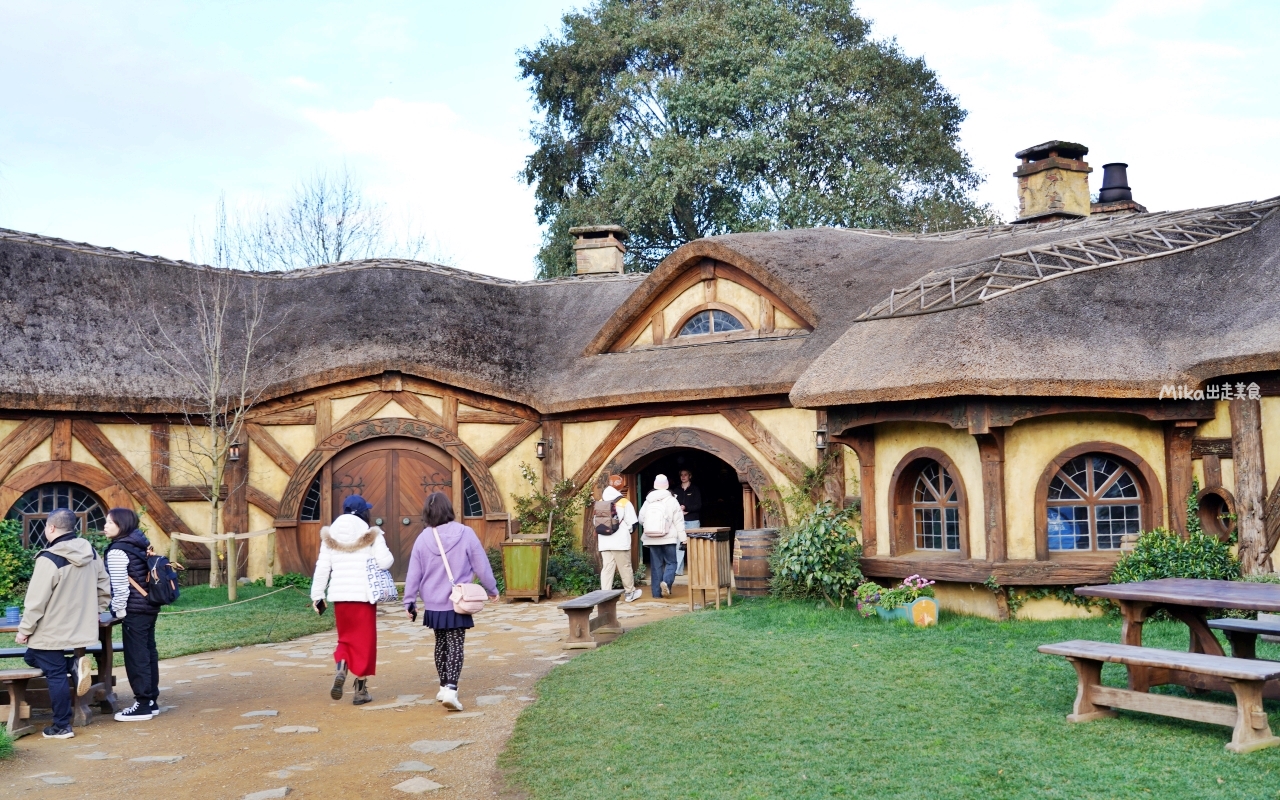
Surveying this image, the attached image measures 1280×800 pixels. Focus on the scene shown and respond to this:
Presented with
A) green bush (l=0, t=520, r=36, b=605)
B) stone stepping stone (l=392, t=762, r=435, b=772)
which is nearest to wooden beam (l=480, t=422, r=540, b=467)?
green bush (l=0, t=520, r=36, b=605)

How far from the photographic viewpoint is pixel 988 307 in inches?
434

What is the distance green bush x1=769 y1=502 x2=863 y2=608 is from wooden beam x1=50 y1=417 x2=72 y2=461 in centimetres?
911

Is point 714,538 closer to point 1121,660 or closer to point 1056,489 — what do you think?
point 1056,489

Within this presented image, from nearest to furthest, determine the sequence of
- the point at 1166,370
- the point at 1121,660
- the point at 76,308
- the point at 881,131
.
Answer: the point at 1121,660
the point at 1166,370
the point at 76,308
the point at 881,131

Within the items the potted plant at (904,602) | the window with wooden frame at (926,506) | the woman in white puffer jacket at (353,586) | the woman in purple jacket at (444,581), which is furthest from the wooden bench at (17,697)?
the window with wooden frame at (926,506)

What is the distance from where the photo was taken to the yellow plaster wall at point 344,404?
15750 millimetres

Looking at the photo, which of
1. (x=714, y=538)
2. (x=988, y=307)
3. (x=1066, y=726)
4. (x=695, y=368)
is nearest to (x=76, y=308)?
(x=695, y=368)

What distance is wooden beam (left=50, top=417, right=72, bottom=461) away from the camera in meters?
14.7

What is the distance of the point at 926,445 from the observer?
11.5m

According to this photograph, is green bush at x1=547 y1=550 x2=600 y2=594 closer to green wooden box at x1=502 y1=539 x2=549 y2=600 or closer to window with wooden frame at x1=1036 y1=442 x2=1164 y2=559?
green wooden box at x1=502 y1=539 x2=549 y2=600

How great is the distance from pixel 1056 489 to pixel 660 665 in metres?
4.50

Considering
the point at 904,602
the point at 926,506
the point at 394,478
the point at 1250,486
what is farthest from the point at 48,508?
the point at 1250,486

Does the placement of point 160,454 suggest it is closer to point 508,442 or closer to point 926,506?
point 508,442

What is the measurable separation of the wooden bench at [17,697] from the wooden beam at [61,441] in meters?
7.96
